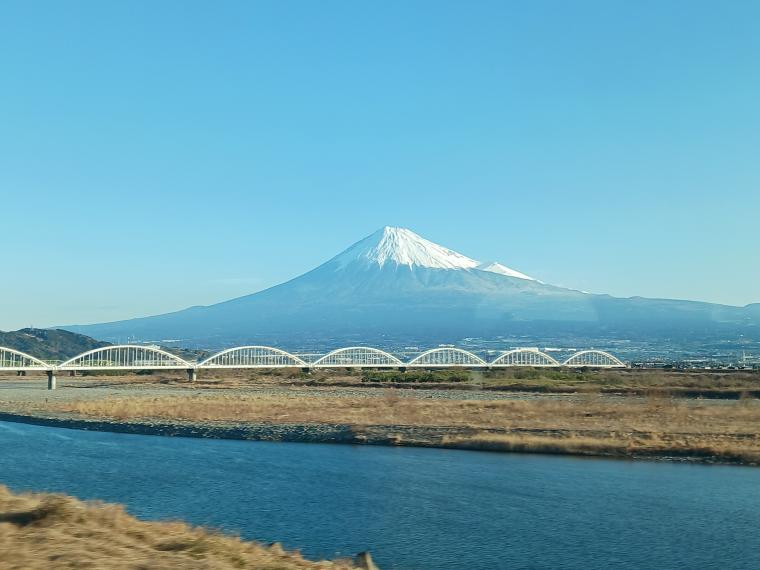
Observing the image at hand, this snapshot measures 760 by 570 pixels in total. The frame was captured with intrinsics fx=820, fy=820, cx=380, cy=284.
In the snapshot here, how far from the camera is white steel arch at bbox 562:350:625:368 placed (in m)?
102

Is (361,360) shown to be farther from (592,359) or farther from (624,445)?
(624,445)

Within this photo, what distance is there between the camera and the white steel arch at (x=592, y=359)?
102 m

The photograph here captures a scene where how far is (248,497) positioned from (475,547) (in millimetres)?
7040

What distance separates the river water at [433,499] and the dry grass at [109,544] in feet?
12.0

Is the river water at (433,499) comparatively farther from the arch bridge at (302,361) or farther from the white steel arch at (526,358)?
the white steel arch at (526,358)

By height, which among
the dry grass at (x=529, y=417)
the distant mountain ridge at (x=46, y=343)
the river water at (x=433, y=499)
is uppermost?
the distant mountain ridge at (x=46, y=343)

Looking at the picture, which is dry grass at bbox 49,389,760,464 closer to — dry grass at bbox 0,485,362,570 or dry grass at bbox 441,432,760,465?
dry grass at bbox 441,432,760,465

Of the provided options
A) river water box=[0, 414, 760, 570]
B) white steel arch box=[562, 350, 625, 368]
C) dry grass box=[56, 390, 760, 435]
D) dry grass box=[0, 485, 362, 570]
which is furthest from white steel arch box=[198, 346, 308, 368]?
dry grass box=[0, 485, 362, 570]

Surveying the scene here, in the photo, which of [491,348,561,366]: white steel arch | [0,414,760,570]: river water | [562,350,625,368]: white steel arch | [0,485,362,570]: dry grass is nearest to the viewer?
[0,485,362,570]: dry grass

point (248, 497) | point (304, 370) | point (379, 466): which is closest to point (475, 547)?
point (248, 497)

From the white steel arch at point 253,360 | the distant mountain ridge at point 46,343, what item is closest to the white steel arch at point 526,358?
the white steel arch at point 253,360

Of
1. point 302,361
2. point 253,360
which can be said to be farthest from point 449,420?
point 253,360

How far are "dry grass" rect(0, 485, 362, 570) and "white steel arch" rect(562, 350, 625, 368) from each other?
9112 cm

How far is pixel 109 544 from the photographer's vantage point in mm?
9867
